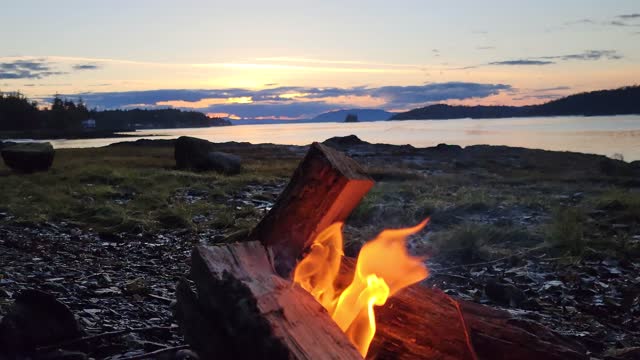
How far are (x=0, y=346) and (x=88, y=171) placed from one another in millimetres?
14384

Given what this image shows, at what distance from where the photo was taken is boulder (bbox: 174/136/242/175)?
68.7ft

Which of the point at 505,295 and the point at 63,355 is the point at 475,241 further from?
the point at 63,355

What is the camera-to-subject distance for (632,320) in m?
5.46

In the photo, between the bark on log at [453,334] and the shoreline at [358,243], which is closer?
the bark on log at [453,334]

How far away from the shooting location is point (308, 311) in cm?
297

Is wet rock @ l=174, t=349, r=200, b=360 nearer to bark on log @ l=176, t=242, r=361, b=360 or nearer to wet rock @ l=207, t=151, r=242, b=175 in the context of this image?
bark on log @ l=176, t=242, r=361, b=360

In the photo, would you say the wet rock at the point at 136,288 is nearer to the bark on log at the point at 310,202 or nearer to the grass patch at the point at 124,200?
the bark on log at the point at 310,202

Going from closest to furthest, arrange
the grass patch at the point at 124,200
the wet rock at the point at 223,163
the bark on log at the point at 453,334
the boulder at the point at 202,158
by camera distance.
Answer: the bark on log at the point at 453,334 < the grass patch at the point at 124,200 < the wet rock at the point at 223,163 < the boulder at the point at 202,158

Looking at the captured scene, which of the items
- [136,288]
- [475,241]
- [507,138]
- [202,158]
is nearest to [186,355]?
[136,288]

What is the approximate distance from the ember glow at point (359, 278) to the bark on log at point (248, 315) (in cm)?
50

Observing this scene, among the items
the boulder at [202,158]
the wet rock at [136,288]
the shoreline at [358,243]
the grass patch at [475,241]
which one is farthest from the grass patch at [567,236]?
the boulder at [202,158]

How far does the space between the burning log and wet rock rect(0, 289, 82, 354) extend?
1.26 m

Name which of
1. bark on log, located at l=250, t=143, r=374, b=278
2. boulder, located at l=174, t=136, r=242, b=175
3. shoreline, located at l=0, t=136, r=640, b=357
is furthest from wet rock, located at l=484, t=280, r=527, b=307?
Result: boulder, located at l=174, t=136, r=242, b=175

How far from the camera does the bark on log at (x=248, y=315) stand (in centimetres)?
261
